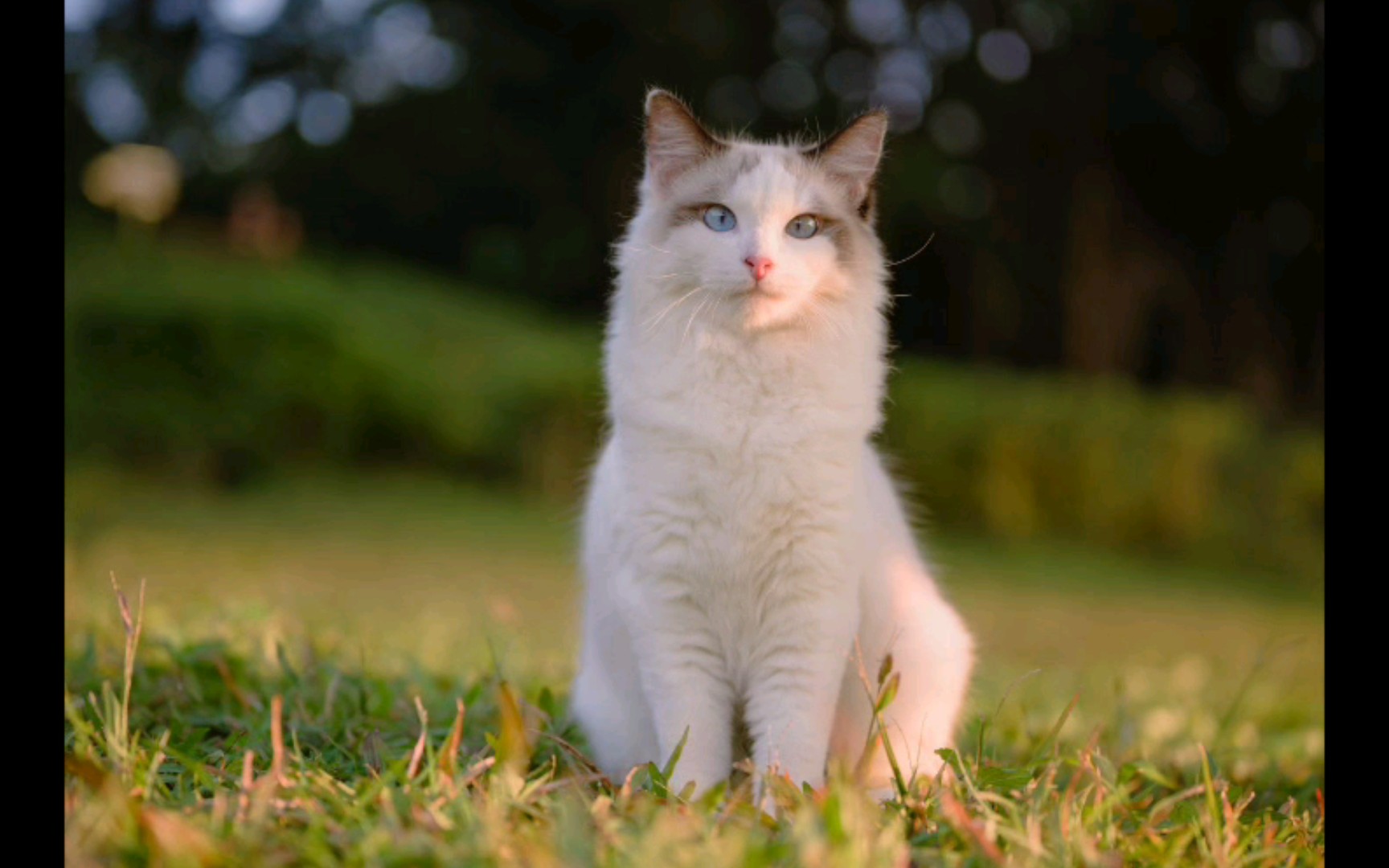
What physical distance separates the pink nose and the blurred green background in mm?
3624

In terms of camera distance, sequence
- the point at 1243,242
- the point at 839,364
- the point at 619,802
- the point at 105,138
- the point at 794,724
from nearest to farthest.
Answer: the point at 619,802 < the point at 794,724 < the point at 839,364 < the point at 105,138 < the point at 1243,242

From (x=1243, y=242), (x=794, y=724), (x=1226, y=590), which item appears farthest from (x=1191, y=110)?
(x=794, y=724)

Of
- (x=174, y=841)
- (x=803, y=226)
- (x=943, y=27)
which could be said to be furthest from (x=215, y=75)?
(x=174, y=841)

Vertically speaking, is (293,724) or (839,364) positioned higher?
(839,364)

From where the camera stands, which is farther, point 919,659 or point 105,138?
point 105,138

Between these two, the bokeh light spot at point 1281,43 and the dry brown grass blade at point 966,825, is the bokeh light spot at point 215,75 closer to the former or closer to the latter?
the bokeh light spot at point 1281,43

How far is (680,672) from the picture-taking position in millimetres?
2299

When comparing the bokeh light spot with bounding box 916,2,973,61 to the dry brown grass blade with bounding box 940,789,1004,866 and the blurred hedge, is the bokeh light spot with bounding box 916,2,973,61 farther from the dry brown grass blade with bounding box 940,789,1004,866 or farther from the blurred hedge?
the dry brown grass blade with bounding box 940,789,1004,866

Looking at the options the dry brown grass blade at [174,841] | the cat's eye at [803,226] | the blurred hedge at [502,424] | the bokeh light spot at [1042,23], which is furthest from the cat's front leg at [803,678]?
the bokeh light spot at [1042,23]

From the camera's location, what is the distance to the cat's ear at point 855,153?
248cm

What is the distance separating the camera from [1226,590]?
24.0 ft

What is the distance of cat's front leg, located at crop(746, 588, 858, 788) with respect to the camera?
2.25 m

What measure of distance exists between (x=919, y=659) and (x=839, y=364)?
0.64 metres

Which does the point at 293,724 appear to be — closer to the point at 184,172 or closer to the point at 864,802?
the point at 864,802
